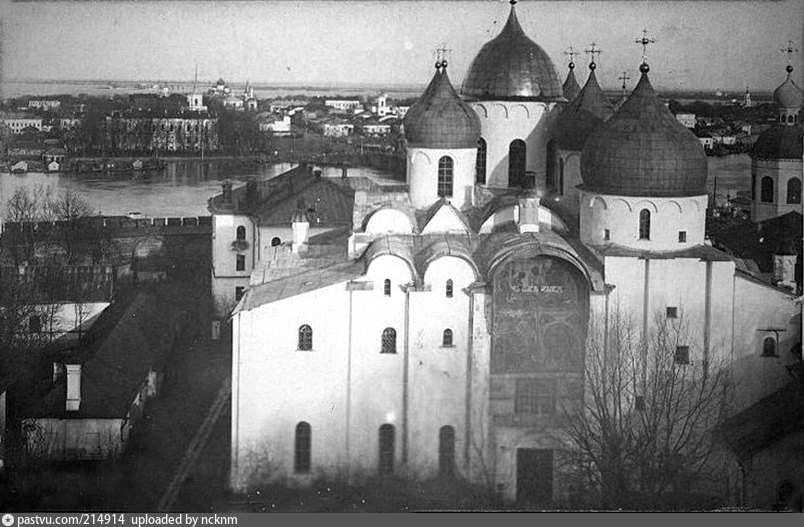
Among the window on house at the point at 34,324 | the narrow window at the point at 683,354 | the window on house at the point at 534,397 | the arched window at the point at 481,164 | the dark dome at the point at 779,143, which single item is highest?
the dark dome at the point at 779,143

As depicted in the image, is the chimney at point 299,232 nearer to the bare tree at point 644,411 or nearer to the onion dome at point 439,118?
the onion dome at point 439,118

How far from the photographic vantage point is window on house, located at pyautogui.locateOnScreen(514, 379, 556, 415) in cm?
1071

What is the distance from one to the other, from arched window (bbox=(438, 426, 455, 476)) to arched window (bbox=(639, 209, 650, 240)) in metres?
2.15

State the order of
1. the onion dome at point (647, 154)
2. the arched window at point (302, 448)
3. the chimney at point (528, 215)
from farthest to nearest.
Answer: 1. the chimney at point (528, 215)
2. the onion dome at point (647, 154)
3. the arched window at point (302, 448)

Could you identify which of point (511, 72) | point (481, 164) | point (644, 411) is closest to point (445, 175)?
point (481, 164)

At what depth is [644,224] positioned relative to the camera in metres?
11.0

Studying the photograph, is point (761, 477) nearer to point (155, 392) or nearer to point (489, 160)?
point (489, 160)

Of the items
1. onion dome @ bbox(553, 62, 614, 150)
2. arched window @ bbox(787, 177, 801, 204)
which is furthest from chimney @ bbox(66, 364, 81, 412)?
arched window @ bbox(787, 177, 801, 204)

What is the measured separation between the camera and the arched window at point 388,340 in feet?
35.1

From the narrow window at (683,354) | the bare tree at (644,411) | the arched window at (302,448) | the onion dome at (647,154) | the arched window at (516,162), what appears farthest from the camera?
the arched window at (516,162)

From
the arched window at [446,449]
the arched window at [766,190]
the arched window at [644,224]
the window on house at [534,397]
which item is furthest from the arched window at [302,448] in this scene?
the arched window at [766,190]

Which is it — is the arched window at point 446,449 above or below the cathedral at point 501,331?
below

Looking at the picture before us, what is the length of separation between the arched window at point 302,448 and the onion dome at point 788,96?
4966mm

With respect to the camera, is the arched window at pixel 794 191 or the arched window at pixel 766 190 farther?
the arched window at pixel 766 190
